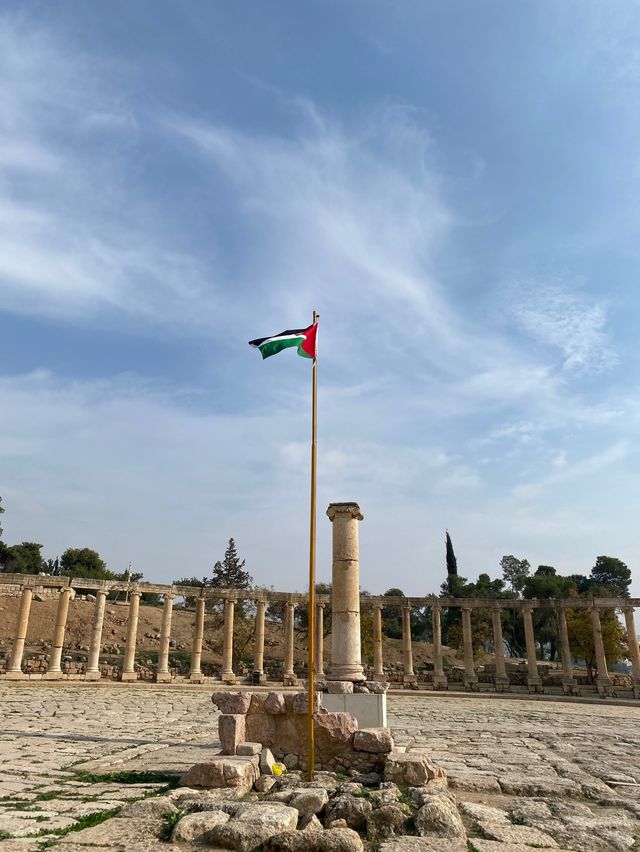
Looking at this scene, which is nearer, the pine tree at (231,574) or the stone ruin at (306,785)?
the stone ruin at (306,785)

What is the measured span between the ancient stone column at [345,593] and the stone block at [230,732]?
6041 millimetres

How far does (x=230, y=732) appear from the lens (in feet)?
36.9

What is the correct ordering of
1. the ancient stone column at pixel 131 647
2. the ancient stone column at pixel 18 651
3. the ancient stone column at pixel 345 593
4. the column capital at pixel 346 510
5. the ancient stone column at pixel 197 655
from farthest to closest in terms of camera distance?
the ancient stone column at pixel 197 655, the ancient stone column at pixel 131 647, the ancient stone column at pixel 18 651, the column capital at pixel 346 510, the ancient stone column at pixel 345 593

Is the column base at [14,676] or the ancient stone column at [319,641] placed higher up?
the ancient stone column at [319,641]

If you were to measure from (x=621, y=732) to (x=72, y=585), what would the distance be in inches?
1144

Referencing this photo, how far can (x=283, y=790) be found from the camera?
30.3ft

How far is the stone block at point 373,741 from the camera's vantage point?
10945 millimetres

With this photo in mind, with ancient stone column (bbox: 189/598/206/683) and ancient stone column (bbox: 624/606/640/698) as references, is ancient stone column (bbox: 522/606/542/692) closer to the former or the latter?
ancient stone column (bbox: 624/606/640/698)

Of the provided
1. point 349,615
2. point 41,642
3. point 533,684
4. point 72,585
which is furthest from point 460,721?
point 41,642

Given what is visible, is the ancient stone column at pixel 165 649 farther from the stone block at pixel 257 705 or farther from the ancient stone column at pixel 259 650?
the stone block at pixel 257 705

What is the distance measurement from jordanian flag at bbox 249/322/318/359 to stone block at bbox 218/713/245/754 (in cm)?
770

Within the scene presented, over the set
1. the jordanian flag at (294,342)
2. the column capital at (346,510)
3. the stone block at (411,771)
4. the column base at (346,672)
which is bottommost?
the stone block at (411,771)

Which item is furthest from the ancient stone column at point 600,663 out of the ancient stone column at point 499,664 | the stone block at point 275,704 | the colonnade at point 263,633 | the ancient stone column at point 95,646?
the stone block at point 275,704

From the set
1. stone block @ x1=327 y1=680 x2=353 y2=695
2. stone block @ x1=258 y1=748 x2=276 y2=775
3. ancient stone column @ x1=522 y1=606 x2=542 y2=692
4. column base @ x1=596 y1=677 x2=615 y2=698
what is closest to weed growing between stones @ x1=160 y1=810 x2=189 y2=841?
stone block @ x1=258 y1=748 x2=276 y2=775
